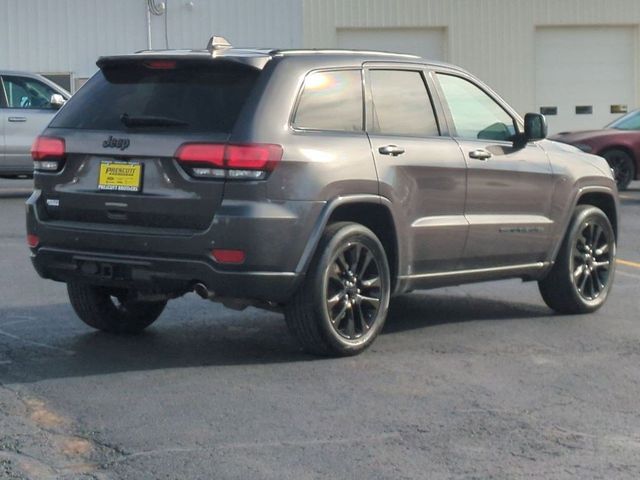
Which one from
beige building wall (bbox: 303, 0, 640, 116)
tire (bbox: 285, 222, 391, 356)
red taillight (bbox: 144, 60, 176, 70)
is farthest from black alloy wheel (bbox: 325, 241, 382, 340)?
beige building wall (bbox: 303, 0, 640, 116)

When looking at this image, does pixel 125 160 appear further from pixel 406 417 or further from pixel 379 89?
pixel 406 417

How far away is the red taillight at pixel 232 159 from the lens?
725 centimetres

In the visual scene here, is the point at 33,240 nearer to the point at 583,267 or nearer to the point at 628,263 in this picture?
the point at 583,267

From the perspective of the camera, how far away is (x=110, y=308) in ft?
27.8

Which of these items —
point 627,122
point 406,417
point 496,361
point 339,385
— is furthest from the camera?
point 627,122

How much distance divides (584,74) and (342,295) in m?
26.6

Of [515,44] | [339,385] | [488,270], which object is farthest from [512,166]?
[515,44]

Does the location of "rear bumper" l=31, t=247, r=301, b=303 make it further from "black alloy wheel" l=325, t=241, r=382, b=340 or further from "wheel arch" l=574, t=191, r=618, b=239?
"wheel arch" l=574, t=191, r=618, b=239

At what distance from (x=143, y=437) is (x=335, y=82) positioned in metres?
2.70

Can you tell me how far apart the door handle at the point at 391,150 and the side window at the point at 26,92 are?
A: 12.3 meters

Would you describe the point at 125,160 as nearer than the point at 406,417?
No

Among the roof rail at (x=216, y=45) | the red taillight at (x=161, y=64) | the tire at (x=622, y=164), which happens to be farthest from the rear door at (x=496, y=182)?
the tire at (x=622, y=164)

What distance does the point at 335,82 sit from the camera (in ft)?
26.2

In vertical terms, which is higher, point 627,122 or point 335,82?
point 335,82
